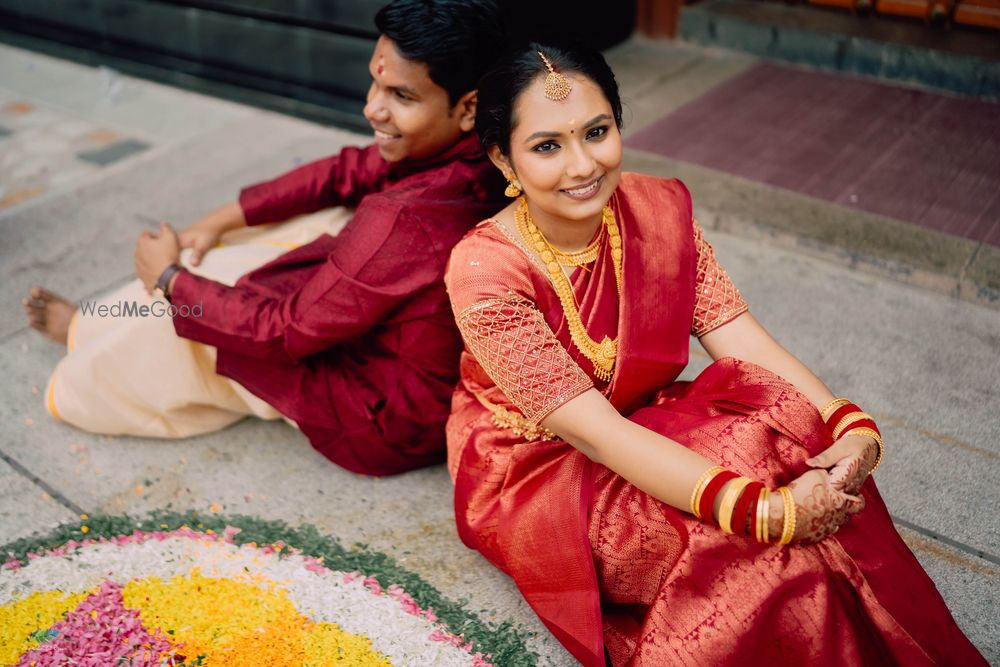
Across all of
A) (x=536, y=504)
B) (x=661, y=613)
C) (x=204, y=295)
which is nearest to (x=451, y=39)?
(x=204, y=295)

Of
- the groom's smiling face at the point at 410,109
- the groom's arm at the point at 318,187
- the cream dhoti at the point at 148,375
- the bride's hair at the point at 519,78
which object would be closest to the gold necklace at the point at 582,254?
the bride's hair at the point at 519,78

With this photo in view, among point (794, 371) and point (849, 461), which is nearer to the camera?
point (849, 461)

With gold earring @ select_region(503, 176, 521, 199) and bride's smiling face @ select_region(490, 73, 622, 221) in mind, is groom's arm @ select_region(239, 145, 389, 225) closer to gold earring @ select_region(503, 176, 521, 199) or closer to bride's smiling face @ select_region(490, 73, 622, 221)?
gold earring @ select_region(503, 176, 521, 199)

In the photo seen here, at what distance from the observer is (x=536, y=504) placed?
2.00 metres

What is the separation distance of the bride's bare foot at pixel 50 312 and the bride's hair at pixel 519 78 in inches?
71.6

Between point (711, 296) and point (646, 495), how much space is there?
1.80 ft

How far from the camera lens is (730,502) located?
170 centimetres

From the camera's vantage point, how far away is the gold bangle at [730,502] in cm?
170

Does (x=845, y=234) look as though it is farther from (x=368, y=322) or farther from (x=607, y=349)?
(x=368, y=322)

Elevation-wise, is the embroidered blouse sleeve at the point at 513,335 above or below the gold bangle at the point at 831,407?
above

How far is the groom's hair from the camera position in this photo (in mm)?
2232

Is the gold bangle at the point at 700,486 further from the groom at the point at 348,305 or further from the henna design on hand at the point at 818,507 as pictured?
the groom at the point at 348,305

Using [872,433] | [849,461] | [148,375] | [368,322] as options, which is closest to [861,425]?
[872,433]

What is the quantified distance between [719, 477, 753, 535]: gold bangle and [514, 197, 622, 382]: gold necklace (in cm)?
46
